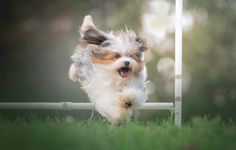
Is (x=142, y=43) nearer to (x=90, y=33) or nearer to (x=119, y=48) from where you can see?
(x=119, y=48)

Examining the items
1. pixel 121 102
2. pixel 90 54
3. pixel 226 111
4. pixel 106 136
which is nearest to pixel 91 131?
pixel 106 136

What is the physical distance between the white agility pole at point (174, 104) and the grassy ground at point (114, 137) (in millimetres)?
114

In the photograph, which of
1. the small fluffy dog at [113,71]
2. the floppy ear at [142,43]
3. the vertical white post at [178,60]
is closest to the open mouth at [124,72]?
the small fluffy dog at [113,71]

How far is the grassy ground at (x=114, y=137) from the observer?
2664 millimetres

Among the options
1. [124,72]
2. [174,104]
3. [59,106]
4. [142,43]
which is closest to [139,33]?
[142,43]

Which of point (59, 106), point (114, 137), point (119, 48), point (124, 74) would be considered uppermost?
point (119, 48)

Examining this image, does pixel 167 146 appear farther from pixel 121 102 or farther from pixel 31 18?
pixel 31 18

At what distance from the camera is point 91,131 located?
2867mm

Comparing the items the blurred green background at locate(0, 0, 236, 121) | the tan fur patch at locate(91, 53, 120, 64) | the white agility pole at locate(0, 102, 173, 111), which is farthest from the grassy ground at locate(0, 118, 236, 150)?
the tan fur patch at locate(91, 53, 120, 64)

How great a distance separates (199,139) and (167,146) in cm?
15

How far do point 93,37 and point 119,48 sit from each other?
0.15 meters

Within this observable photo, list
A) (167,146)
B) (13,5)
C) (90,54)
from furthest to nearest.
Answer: (90,54), (13,5), (167,146)

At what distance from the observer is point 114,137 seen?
278 centimetres

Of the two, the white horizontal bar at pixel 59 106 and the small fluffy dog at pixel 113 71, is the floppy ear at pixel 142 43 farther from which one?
the white horizontal bar at pixel 59 106
